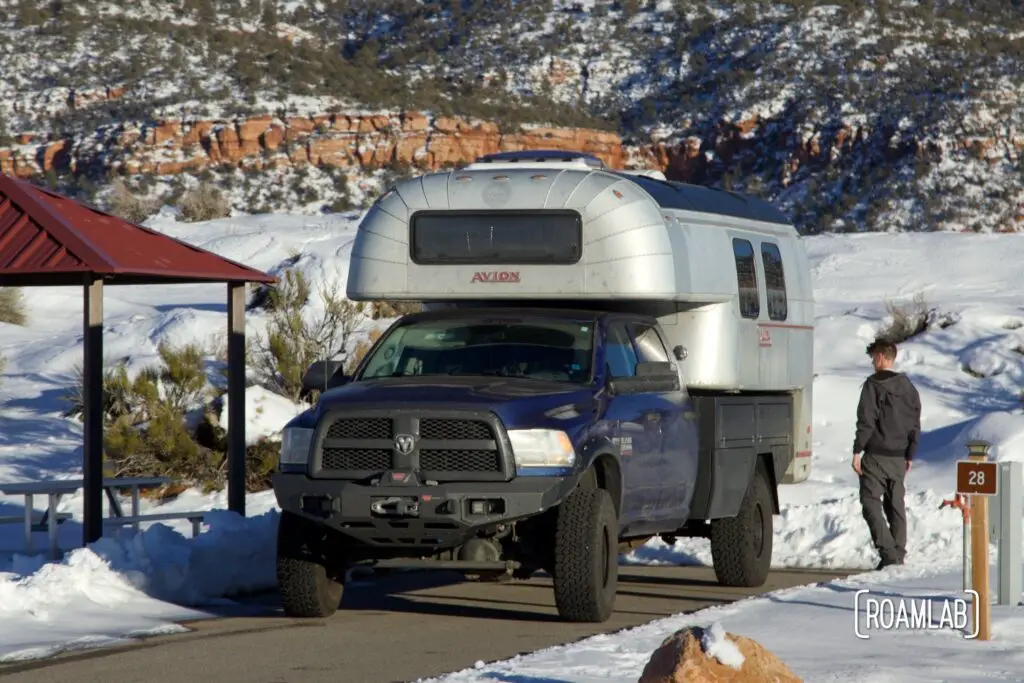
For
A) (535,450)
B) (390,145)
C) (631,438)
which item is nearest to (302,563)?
(535,450)

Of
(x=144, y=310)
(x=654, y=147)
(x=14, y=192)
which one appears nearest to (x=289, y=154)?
(x=654, y=147)

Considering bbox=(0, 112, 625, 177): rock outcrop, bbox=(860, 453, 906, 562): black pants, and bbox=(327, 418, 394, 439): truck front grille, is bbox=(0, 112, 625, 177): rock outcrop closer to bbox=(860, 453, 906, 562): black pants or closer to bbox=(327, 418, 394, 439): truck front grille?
bbox=(860, 453, 906, 562): black pants

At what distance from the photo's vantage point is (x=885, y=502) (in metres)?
14.1

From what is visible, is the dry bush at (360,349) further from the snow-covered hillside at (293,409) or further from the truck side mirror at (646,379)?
the truck side mirror at (646,379)

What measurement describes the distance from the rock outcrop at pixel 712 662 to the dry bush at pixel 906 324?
25513mm

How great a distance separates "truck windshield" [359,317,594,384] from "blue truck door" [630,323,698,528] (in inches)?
23.2

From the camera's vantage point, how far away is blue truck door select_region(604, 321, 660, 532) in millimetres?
11391

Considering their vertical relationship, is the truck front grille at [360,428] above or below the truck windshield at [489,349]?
below

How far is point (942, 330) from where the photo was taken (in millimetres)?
32844

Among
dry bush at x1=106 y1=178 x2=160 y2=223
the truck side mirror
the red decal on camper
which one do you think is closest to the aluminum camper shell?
the red decal on camper

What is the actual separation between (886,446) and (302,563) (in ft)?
17.0

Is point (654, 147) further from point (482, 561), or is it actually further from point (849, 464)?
point (482, 561)

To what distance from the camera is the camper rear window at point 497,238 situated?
40.2 ft

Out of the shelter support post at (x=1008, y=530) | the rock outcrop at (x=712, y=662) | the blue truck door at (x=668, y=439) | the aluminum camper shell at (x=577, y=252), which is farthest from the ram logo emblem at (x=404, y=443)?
the shelter support post at (x=1008, y=530)
